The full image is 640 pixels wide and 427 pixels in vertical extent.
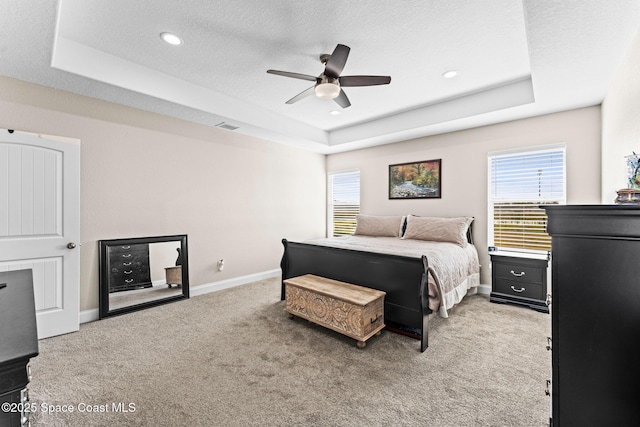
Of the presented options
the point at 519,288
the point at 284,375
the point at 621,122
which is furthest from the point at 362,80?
the point at 519,288

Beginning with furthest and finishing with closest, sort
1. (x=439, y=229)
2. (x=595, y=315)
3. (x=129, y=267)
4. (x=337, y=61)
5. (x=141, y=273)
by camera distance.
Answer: (x=439, y=229) < (x=141, y=273) < (x=129, y=267) < (x=337, y=61) < (x=595, y=315)

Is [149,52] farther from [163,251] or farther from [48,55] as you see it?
[163,251]

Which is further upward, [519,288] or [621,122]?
[621,122]

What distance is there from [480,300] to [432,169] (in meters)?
2.15

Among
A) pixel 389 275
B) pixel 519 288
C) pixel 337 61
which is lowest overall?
pixel 519 288

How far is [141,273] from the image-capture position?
3.56 metres

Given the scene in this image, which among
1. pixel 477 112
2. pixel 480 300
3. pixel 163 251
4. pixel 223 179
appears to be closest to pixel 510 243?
pixel 480 300

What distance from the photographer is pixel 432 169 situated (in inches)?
185

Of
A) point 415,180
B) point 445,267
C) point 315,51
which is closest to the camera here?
point 315,51

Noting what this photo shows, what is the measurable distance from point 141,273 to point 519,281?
484 centimetres

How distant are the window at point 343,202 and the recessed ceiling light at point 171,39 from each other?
3.87 metres

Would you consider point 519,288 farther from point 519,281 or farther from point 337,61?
point 337,61

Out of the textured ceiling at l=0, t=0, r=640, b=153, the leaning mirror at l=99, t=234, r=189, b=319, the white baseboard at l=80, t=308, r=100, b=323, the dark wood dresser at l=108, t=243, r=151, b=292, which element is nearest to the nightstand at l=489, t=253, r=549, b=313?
the textured ceiling at l=0, t=0, r=640, b=153

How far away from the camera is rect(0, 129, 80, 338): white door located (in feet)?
8.66
